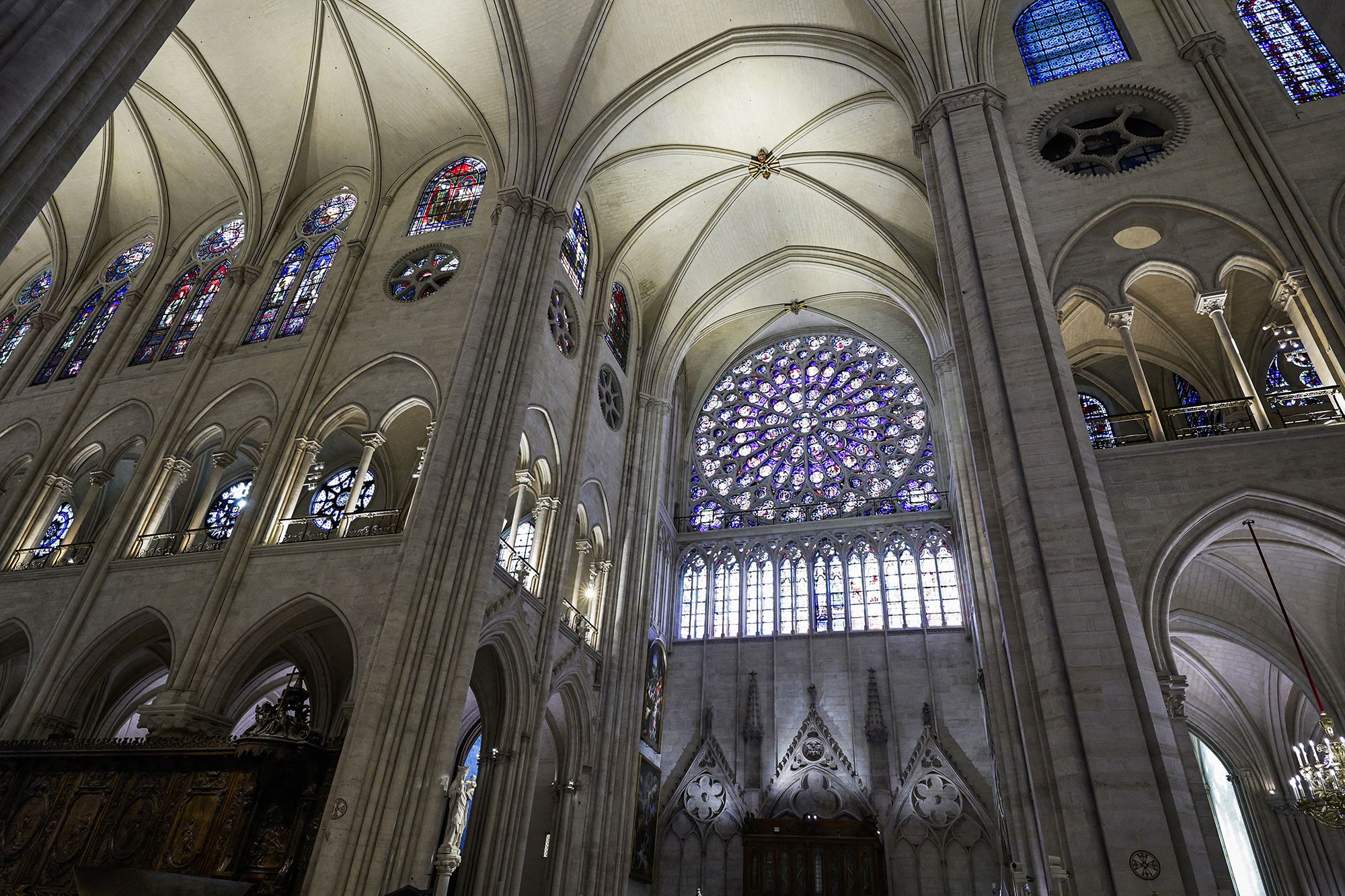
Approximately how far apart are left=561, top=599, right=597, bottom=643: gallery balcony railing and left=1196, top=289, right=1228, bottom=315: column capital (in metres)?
10.5

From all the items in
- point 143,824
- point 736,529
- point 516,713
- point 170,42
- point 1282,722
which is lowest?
point 143,824

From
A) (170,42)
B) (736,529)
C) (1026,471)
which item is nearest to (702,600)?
(736,529)

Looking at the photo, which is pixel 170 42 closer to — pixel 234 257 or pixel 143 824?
pixel 234 257

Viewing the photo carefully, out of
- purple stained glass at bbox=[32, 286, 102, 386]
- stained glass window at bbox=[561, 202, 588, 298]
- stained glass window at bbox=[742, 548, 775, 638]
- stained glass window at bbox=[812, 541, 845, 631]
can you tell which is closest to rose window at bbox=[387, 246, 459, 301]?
stained glass window at bbox=[561, 202, 588, 298]

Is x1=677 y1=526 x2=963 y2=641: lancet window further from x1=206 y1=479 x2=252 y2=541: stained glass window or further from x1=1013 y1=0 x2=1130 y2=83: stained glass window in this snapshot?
x1=206 y1=479 x2=252 y2=541: stained glass window

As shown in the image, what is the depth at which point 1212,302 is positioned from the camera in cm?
948

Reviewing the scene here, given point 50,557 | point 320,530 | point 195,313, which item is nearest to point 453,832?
point 320,530

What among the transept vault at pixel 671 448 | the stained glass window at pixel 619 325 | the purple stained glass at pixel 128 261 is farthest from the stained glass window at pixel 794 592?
the purple stained glass at pixel 128 261

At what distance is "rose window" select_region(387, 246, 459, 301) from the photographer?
14688 mm

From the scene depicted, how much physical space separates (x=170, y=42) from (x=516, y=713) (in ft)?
48.4

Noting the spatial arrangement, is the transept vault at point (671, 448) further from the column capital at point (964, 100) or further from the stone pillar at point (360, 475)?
the stone pillar at point (360, 475)

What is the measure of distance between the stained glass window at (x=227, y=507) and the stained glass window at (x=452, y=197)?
680 centimetres

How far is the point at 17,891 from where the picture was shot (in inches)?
392

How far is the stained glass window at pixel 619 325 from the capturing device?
18.3 metres
